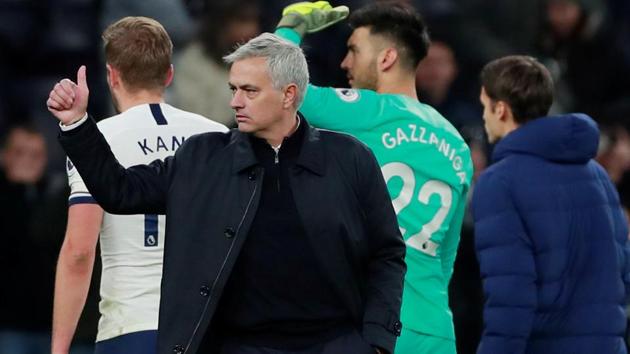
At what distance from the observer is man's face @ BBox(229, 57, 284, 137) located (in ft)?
17.7

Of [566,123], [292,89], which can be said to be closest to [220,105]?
[566,123]

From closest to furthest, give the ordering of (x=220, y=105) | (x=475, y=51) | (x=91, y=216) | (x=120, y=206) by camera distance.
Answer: (x=120, y=206) < (x=91, y=216) < (x=220, y=105) < (x=475, y=51)

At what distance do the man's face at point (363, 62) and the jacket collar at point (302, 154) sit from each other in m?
1.53

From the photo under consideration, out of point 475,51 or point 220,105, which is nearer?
point 220,105

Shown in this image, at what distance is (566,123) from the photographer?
22.2ft

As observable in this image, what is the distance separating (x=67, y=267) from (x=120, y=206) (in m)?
0.89

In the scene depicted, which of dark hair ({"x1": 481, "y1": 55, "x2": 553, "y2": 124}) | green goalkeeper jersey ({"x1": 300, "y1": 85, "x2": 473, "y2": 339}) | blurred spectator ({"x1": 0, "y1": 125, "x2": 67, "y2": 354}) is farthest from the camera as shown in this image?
blurred spectator ({"x1": 0, "y1": 125, "x2": 67, "y2": 354})

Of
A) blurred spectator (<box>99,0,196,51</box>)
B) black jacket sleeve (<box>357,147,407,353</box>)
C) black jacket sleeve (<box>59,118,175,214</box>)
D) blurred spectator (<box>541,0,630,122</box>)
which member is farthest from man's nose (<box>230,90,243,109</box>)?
blurred spectator (<box>541,0,630,122</box>)

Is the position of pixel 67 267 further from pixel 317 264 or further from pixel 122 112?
pixel 317 264

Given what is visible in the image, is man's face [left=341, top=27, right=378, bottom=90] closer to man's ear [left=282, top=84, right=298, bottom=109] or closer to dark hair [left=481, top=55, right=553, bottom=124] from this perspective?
dark hair [left=481, top=55, right=553, bottom=124]

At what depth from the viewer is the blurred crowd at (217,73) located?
941cm

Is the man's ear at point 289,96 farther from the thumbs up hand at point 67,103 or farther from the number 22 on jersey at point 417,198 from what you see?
the number 22 on jersey at point 417,198

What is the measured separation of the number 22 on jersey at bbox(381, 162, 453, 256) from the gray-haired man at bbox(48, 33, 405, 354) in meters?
1.16

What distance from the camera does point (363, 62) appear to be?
6992 millimetres
